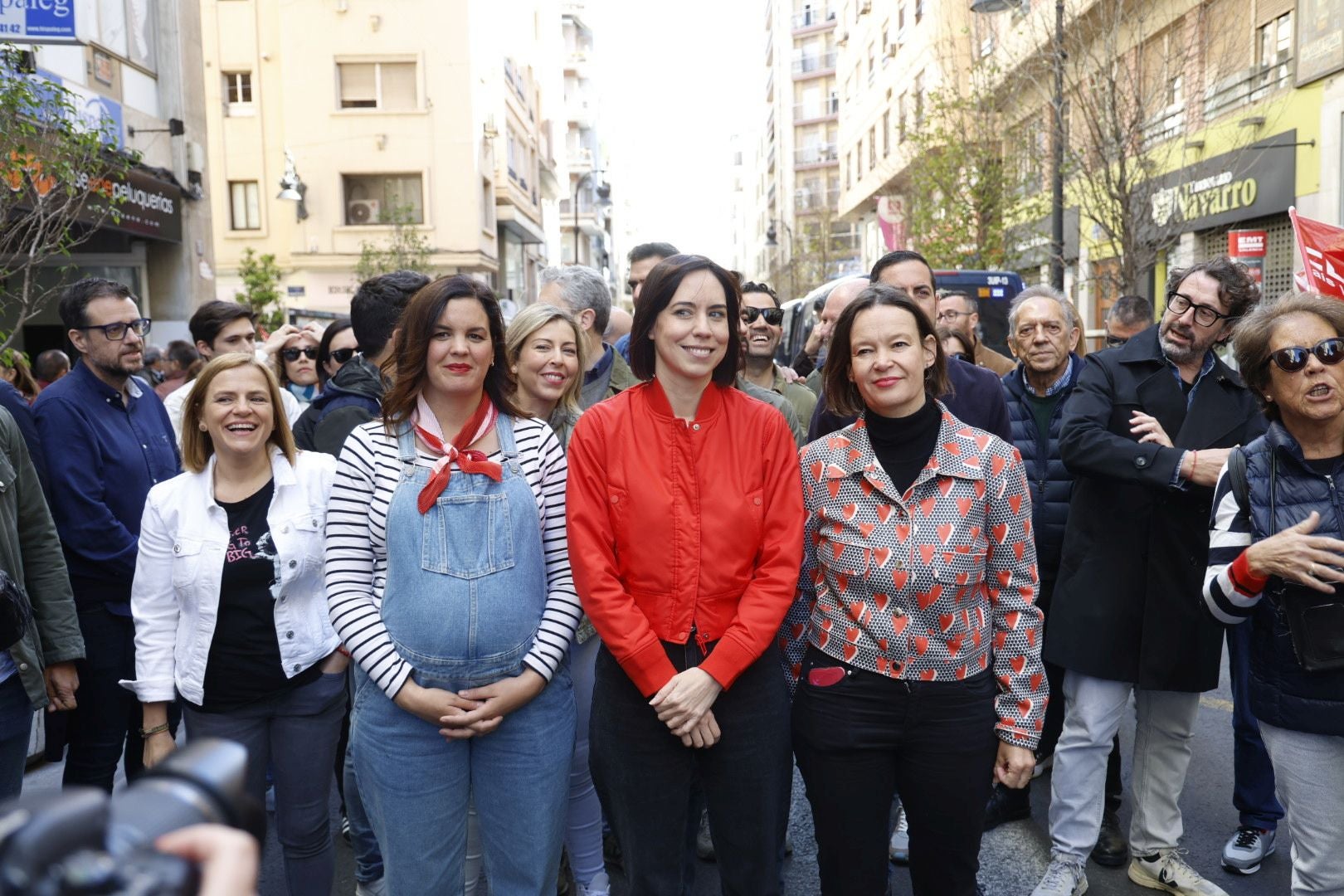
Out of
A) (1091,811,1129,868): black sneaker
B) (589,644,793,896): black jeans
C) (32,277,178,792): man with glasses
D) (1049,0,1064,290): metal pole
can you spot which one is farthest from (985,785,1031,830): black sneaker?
(1049,0,1064,290): metal pole

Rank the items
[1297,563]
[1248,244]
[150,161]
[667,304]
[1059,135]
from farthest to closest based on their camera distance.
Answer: [1059,135], [1248,244], [150,161], [667,304], [1297,563]

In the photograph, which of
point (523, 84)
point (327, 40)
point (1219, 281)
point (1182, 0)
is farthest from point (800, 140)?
point (1219, 281)

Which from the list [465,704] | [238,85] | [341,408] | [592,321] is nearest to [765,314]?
[592,321]

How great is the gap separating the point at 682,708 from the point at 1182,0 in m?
19.7

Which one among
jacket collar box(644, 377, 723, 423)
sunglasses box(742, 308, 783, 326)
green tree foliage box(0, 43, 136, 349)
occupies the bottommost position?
jacket collar box(644, 377, 723, 423)

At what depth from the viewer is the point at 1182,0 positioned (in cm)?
1827

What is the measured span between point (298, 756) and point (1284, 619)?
3.15 metres

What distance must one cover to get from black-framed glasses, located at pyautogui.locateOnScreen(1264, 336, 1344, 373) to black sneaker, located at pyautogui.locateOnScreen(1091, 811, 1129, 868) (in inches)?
87.5

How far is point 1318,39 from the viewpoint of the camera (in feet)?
49.1

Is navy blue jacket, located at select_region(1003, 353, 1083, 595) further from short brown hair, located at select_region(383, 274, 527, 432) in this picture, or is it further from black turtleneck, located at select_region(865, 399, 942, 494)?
short brown hair, located at select_region(383, 274, 527, 432)

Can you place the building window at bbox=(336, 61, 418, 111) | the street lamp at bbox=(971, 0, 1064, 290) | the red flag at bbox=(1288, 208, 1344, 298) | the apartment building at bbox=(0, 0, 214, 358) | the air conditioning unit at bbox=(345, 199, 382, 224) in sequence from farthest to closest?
the air conditioning unit at bbox=(345, 199, 382, 224), the building window at bbox=(336, 61, 418, 111), the street lamp at bbox=(971, 0, 1064, 290), the apartment building at bbox=(0, 0, 214, 358), the red flag at bbox=(1288, 208, 1344, 298)

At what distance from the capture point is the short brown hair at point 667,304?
3178 millimetres

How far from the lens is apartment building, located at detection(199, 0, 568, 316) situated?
1278 inches

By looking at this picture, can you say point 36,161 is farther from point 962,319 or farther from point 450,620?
point 962,319
